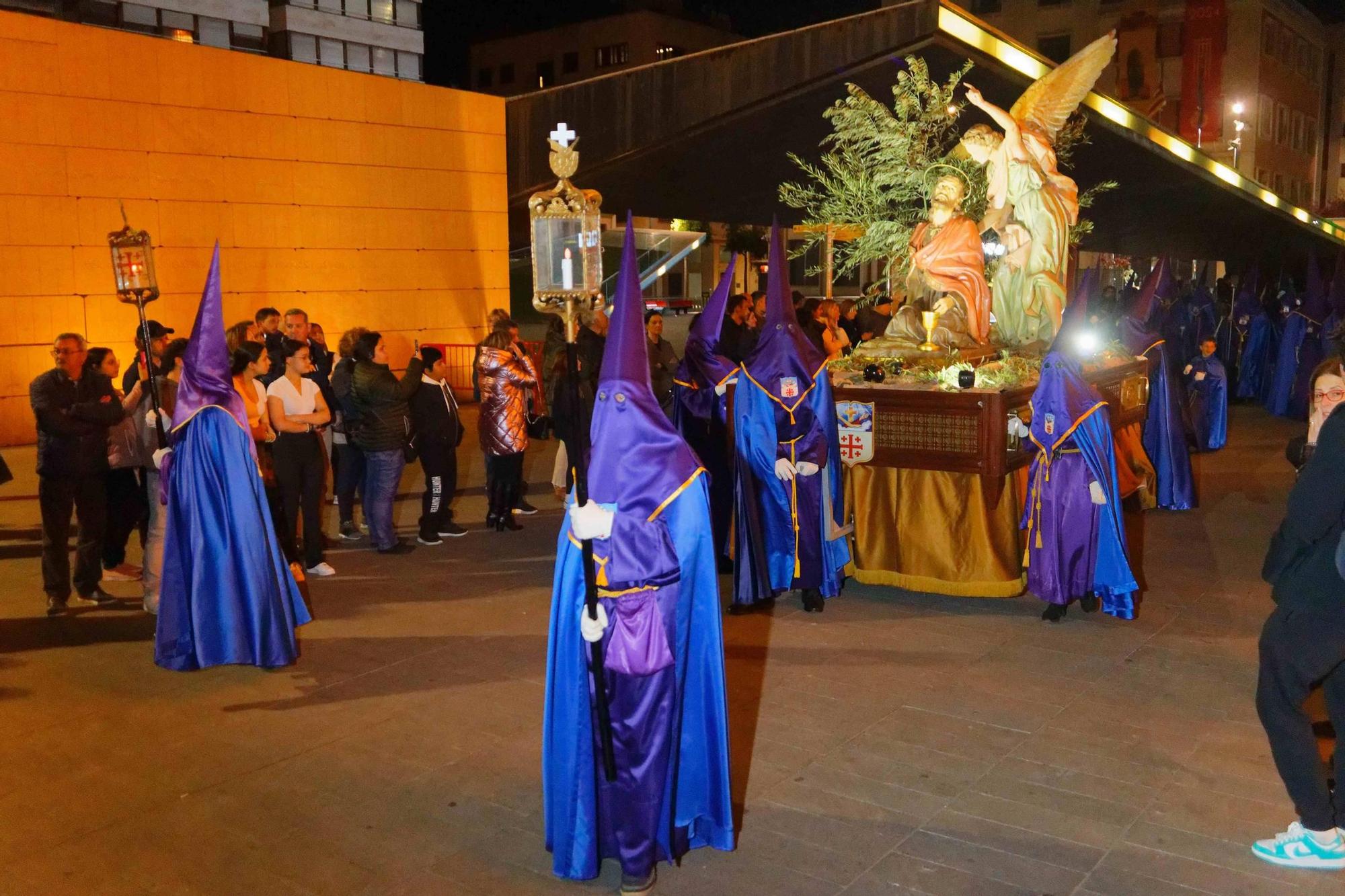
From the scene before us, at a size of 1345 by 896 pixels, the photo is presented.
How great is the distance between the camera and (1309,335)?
57.9 ft

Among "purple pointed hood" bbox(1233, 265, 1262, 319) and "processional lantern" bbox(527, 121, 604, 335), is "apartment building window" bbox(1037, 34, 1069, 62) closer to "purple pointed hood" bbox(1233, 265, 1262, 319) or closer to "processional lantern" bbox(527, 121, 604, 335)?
"purple pointed hood" bbox(1233, 265, 1262, 319)

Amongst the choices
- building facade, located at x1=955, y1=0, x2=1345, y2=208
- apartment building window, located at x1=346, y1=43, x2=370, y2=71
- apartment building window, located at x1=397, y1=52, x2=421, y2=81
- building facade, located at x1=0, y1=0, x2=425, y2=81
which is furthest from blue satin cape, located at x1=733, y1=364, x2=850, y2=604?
apartment building window, located at x1=397, y1=52, x2=421, y2=81

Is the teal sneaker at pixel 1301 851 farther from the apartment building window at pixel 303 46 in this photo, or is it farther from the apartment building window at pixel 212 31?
the apartment building window at pixel 303 46

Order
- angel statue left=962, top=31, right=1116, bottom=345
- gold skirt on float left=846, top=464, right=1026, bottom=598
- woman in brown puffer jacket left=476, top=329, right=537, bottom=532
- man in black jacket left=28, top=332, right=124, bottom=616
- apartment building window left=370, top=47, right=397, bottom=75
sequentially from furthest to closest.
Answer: apartment building window left=370, top=47, right=397, bottom=75, woman in brown puffer jacket left=476, top=329, right=537, bottom=532, angel statue left=962, top=31, right=1116, bottom=345, gold skirt on float left=846, top=464, right=1026, bottom=598, man in black jacket left=28, top=332, right=124, bottom=616

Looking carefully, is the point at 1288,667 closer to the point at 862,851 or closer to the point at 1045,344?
the point at 862,851

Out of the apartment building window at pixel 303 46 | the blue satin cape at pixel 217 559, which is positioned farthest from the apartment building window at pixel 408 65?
the blue satin cape at pixel 217 559

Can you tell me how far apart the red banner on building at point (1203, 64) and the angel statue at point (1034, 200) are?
149 ft

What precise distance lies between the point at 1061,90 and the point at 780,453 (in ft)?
14.3

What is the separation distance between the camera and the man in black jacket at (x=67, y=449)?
7387 mm

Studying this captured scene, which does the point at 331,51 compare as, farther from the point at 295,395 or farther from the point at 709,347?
the point at 709,347

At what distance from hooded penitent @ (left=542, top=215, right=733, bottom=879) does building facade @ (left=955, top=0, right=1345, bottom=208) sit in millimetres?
48178

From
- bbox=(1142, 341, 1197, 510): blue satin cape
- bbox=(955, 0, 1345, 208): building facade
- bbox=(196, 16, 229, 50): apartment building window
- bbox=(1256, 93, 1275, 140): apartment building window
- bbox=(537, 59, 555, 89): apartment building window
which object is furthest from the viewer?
bbox=(537, 59, 555, 89): apartment building window

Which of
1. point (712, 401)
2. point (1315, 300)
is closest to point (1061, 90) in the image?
point (712, 401)

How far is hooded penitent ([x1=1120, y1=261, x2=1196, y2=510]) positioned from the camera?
1077 centimetres
